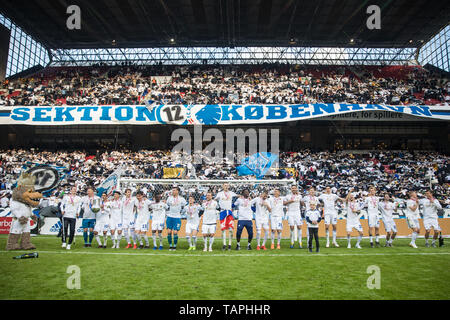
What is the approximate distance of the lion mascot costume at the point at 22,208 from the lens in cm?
951

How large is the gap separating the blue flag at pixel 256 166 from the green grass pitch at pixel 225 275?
12328 millimetres

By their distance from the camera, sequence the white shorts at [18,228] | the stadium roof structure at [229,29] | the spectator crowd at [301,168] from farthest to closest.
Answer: the stadium roof structure at [229,29] < the spectator crowd at [301,168] < the white shorts at [18,228]

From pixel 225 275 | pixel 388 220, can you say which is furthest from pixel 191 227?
pixel 388 220

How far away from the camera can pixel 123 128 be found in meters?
31.8

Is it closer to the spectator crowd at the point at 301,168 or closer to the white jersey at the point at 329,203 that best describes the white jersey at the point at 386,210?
the white jersey at the point at 329,203

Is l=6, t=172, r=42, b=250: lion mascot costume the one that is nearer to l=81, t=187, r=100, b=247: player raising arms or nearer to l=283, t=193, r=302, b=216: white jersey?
l=81, t=187, r=100, b=247: player raising arms

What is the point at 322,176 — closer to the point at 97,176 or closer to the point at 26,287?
the point at 97,176

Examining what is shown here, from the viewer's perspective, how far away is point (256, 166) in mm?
22422

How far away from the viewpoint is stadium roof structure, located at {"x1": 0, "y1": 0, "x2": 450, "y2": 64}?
1151 inches

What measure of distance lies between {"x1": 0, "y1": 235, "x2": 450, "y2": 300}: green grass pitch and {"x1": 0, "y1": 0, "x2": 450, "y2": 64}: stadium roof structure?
83.7 feet

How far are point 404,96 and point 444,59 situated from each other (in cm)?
1301

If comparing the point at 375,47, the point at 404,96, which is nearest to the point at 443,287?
the point at 404,96

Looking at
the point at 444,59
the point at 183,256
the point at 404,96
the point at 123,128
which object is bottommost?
the point at 183,256

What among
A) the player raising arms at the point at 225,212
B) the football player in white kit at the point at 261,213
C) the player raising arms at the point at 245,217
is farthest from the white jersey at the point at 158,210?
the football player in white kit at the point at 261,213
